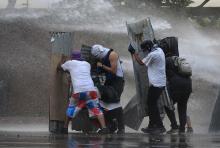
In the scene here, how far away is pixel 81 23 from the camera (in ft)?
70.6

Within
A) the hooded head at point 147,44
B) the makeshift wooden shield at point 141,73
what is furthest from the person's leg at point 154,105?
the hooded head at point 147,44

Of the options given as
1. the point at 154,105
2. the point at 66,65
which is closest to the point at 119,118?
the point at 154,105

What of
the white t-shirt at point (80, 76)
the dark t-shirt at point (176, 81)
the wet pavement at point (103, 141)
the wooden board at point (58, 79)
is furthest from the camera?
the dark t-shirt at point (176, 81)

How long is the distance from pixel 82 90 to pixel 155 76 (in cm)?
120

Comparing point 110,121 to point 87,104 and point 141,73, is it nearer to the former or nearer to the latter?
point 87,104

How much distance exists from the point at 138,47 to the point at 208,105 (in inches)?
184

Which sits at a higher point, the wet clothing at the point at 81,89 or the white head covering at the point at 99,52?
the white head covering at the point at 99,52

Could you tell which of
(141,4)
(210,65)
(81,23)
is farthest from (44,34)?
(141,4)

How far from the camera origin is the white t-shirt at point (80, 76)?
46.2 ft

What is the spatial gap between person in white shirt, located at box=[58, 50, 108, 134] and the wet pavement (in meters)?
0.39

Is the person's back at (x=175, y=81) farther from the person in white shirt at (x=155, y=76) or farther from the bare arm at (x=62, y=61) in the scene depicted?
the bare arm at (x=62, y=61)

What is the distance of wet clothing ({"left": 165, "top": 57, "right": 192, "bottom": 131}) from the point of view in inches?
579

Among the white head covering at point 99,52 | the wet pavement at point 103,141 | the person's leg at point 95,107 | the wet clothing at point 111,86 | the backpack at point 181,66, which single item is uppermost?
the white head covering at point 99,52

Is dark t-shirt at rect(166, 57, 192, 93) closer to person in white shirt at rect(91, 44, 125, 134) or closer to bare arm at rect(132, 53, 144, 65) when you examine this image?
bare arm at rect(132, 53, 144, 65)
